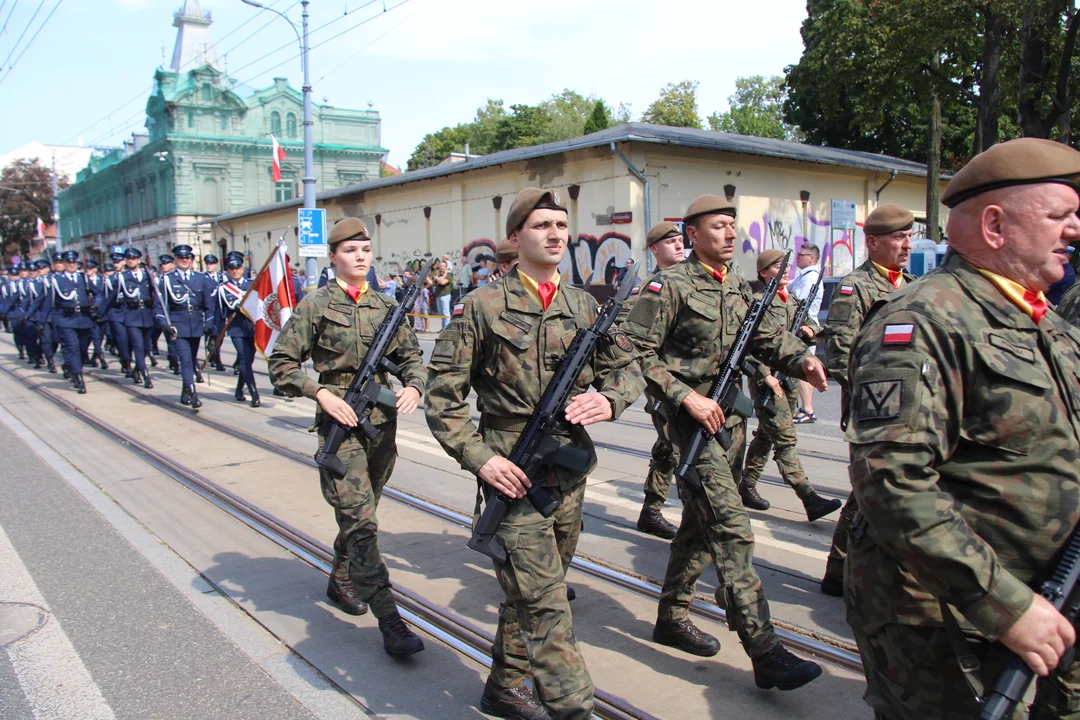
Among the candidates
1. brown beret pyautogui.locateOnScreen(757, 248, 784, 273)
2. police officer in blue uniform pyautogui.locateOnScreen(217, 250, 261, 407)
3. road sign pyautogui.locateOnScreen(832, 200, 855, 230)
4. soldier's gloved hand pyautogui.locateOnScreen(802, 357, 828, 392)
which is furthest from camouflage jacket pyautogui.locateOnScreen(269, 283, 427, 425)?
road sign pyautogui.locateOnScreen(832, 200, 855, 230)

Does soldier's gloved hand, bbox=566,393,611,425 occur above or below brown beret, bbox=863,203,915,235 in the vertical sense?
below

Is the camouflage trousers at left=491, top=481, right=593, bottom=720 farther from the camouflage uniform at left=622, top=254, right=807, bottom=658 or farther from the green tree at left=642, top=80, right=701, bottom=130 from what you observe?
the green tree at left=642, top=80, right=701, bottom=130

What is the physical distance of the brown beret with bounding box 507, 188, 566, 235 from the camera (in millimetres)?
3227

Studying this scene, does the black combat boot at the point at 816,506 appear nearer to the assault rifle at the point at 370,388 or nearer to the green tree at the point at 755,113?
the assault rifle at the point at 370,388

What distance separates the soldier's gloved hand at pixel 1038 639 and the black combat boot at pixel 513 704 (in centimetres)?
201

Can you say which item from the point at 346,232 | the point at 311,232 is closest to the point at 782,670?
the point at 346,232

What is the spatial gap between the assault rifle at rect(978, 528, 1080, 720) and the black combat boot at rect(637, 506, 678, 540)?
3812 millimetres

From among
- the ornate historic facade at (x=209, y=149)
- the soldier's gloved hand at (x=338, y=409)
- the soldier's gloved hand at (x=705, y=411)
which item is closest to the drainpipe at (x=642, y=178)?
the soldier's gloved hand at (x=338, y=409)

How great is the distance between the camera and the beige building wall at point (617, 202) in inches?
816

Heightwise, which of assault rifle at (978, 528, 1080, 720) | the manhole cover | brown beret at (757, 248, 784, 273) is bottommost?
the manhole cover

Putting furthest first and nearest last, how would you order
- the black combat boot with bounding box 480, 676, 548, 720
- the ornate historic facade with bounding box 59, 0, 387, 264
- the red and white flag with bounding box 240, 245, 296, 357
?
the ornate historic facade with bounding box 59, 0, 387, 264 → the red and white flag with bounding box 240, 245, 296, 357 → the black combat boot with bounding box 480, 676, 548, 720

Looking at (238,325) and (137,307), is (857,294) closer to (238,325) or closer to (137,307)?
(238,325)

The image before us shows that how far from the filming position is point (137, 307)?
14.6m

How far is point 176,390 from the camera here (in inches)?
539
